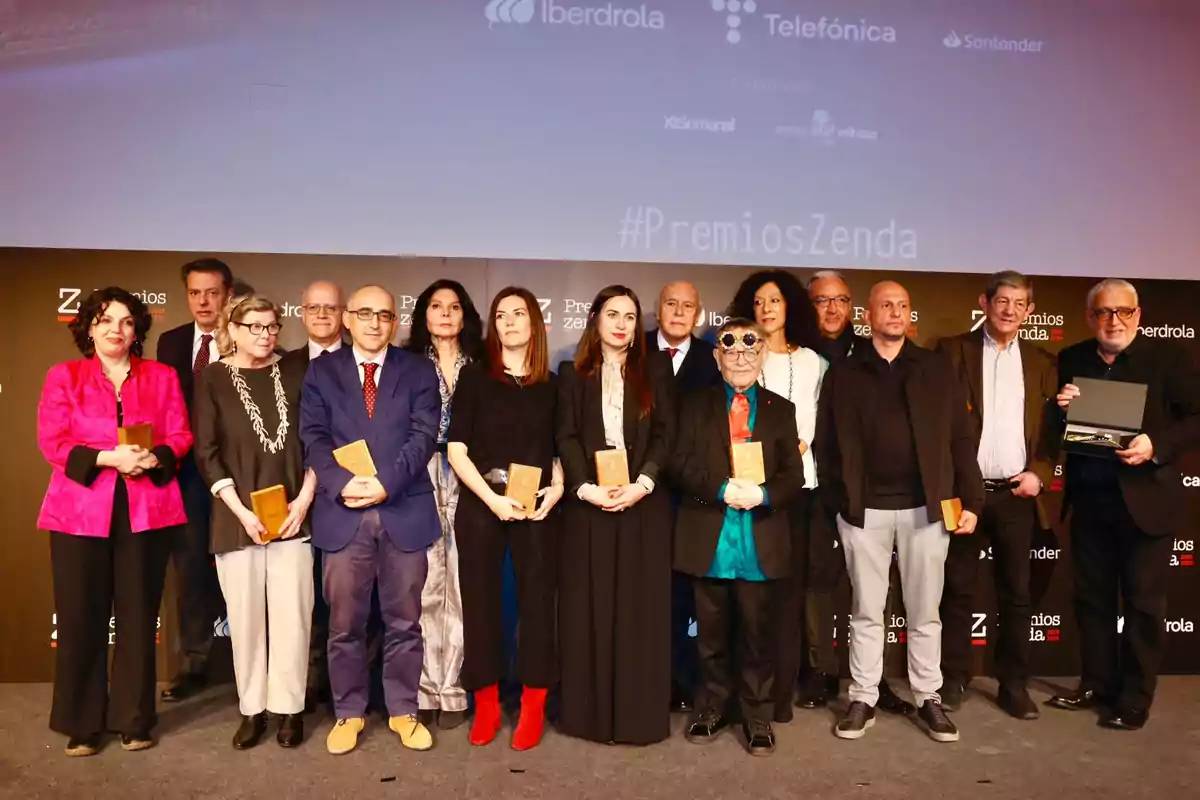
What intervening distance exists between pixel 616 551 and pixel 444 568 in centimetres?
75

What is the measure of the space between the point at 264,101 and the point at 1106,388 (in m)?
4.07

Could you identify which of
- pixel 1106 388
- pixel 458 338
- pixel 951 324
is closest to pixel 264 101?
pixel 458 338

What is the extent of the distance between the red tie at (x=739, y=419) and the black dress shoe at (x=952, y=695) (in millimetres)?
1519

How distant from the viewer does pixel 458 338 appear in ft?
11.6

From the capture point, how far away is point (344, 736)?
320 centimetres

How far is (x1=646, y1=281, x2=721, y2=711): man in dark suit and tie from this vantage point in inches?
146

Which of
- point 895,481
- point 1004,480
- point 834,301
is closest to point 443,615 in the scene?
point 895,481

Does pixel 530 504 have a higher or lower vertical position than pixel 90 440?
lower

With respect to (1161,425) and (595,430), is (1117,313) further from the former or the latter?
(595,430)

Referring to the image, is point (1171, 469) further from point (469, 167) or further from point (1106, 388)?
point (469, 167)

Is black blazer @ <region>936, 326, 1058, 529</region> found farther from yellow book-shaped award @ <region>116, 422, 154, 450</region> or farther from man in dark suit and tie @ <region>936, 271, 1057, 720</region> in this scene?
yellow book-shaped award @ <region>116, 422, 154, 450</region>

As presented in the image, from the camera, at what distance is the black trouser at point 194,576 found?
377 cm

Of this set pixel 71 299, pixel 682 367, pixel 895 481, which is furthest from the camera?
pixel 71 299

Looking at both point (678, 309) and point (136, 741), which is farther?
point (678, 309)
